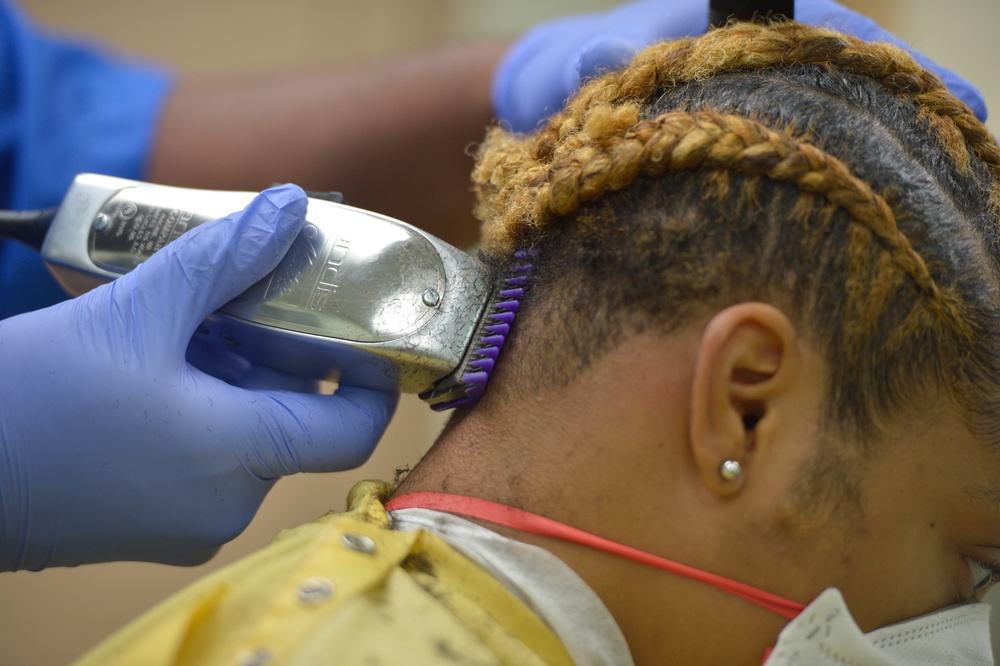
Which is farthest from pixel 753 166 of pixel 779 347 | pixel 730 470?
pixel 730 470

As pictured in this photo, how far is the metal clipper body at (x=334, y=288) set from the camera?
0.83 metres

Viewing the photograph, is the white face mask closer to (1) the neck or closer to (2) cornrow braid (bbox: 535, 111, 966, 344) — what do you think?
(1) the neck

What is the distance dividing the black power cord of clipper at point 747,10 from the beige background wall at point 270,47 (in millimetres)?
904

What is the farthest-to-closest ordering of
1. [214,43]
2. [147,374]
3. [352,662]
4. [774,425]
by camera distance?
[214,43], [147,374], [774,425], [352,662]

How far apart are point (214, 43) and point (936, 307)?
262cm

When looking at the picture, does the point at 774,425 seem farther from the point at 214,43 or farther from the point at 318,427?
the point at 214,43

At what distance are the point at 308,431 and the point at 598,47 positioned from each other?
587 mm

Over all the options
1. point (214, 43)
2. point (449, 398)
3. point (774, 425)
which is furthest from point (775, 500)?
point (214, 43)

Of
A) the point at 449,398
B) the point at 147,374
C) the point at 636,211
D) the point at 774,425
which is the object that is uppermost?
the point at 636,211

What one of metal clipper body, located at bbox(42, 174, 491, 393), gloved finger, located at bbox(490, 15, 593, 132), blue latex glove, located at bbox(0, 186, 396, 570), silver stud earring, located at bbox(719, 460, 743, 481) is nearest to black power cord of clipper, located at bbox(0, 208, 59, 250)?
metal clipper body, located at bbox(42, 174, 491, 393)

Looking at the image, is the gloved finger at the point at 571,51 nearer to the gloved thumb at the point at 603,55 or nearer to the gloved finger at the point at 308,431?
the gloved thumb at the point at 603,55

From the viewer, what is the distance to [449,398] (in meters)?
0.86

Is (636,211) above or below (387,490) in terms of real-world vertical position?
above

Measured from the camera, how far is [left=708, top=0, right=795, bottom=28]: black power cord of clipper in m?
0.94
